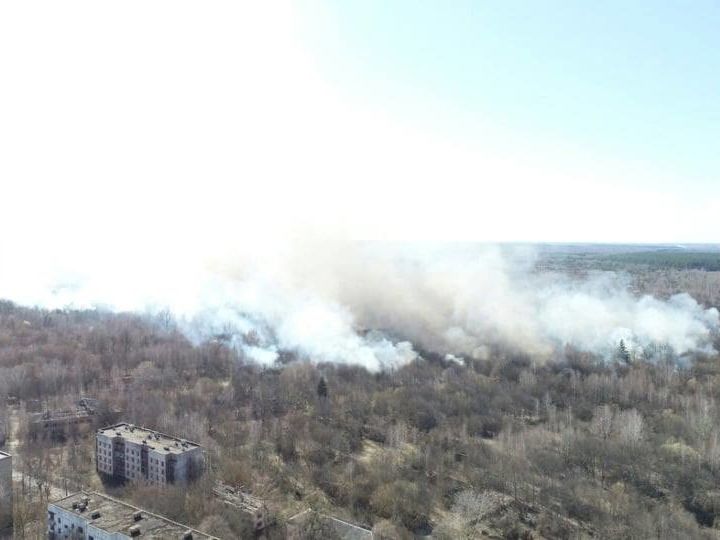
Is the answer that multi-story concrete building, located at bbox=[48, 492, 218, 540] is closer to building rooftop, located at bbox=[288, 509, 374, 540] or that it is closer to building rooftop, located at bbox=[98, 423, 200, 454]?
building rooftop, located at bbox=[288, 509, 374, 540]

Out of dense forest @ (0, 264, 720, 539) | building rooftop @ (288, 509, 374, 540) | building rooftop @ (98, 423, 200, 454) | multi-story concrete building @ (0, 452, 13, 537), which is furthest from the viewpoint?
building rooftop @ (98, 423, 200, 454)

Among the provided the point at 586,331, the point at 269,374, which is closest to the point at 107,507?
the point at 269,374

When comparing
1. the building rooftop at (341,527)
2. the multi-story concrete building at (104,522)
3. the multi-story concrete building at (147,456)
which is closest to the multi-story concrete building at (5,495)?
the multi-story concrete building at (104,522)

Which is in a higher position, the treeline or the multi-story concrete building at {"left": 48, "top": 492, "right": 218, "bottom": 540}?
the multi-story concrete building at {"left": 48, "top": 492, "right": 218, "bottom": 540}

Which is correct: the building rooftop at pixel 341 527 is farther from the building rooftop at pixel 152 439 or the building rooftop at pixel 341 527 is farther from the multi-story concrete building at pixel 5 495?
the multi-story concrete building at pixel 5 495

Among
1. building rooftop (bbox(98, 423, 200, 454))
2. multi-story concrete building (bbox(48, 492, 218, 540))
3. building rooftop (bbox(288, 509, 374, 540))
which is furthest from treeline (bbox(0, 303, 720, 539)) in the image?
multi-story concrete building (bbox(48, 492, 218, 540))

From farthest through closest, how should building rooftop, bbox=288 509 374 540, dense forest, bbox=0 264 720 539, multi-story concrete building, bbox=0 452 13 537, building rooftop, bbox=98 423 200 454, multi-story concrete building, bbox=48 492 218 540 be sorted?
building rooftop, bbox=98 423 200 454 < dense forest, bbox=0 264 720 539 < multi-story concrete building, bbox=0 452 13 537 < building rooftop, bbox=288 509 374 540 < multi-story concrete building, bbox=48 492 218 540

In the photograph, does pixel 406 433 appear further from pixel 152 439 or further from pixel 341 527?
pixel 152 439
